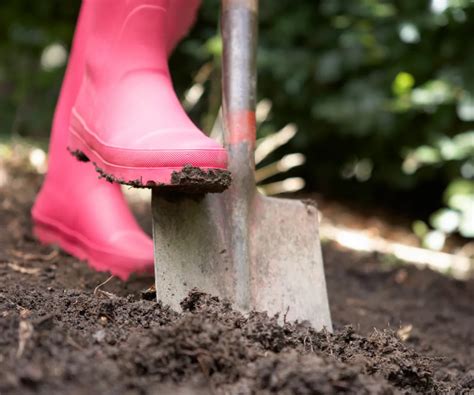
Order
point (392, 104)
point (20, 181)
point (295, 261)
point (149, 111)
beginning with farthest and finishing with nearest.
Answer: point (392, 104), point (20, 181), point (295, 261), point (149, 111)

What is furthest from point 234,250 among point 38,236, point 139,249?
point 38,236

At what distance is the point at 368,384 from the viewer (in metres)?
0.85

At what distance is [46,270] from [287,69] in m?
1.81

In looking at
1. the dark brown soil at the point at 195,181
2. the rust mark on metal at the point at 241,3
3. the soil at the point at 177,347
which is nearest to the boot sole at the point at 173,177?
the dark brown soil at the point at 195,181

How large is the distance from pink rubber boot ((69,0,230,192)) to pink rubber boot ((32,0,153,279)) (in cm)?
16

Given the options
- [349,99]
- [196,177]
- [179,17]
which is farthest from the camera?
[349,99]

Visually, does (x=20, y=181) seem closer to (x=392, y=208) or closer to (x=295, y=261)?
(x=295, y=261)

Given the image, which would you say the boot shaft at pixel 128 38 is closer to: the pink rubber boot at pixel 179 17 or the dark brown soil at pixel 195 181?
the pink rubber boot at pixel 179 17

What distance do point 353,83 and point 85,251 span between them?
68.8 inches

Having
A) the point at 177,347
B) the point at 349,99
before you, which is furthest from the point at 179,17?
the point at 349,99

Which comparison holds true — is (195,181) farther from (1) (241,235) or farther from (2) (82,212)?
(2) (82,212)

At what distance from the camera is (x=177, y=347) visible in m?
0.86

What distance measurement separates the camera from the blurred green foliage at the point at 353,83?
268cm

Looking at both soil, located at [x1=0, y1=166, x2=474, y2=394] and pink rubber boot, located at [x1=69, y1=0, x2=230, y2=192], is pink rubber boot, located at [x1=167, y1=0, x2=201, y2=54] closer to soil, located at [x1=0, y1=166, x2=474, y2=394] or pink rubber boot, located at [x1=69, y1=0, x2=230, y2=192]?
pink rubber boot, located at [x1=69, y1=0, x2=230, y2=192]
